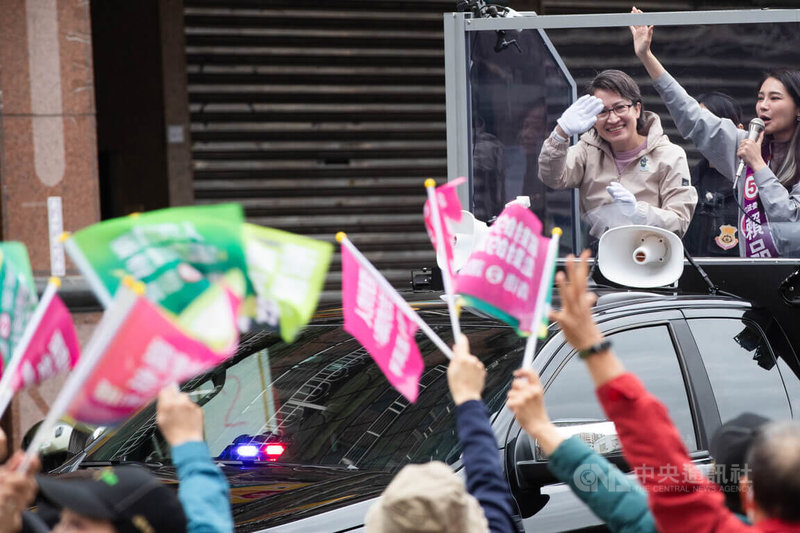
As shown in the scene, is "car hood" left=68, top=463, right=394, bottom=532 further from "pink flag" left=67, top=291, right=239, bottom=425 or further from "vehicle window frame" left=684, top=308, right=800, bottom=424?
"vehicle window frame" left=684, top=308, right=800, bottom=424

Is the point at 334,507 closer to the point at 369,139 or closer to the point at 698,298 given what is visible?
the point at 698,298

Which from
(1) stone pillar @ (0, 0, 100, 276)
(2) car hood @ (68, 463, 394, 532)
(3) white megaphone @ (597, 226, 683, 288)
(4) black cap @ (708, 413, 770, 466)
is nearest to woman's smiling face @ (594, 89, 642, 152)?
(3) white megaphone @ (597, 226, 683, 288)

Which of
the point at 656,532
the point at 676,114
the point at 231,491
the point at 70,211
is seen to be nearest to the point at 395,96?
the point at 70,211

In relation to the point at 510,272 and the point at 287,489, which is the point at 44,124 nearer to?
the point at 287,489

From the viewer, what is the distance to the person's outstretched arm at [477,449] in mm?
2838

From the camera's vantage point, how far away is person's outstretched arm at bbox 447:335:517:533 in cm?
284

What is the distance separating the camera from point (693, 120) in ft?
19.3

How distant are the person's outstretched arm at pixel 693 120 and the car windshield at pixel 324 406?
6.66 ft

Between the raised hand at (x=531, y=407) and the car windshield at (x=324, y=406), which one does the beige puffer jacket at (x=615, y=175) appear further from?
the raised hand at (x=531, y=407)

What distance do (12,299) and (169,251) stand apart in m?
0.42

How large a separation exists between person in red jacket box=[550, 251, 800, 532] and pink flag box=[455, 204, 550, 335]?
0.38m

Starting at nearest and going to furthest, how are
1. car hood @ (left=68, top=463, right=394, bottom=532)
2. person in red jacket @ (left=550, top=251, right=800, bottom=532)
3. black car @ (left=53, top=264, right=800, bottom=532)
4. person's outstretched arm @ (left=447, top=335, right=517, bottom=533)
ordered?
1. person in red jacket @ (left=550, top=251, right=800, bottom=532)
2. person's outstretched arm @ (left=447, top=335, right=517, bottom=533)
3. car hood @ (left=68, top=463, right=394, bottom=532)
4. black car @ (left=53, top=264, right=800, bottom=532)

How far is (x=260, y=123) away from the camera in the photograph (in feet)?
38.2

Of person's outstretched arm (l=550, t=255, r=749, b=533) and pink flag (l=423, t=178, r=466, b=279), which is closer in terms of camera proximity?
person's outstretched arm (l=550, t=255, r=749, b=533)
